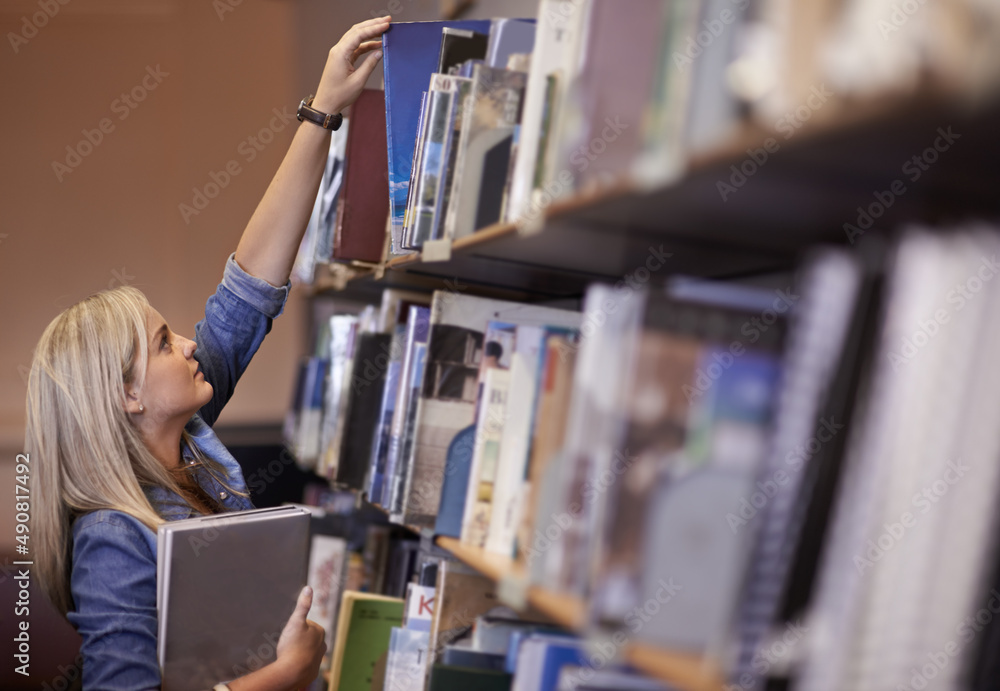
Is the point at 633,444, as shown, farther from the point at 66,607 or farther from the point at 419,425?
the point at 66,607

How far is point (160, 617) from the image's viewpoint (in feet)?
4.18

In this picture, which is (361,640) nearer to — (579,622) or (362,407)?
(362,407)

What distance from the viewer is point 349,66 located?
167cm

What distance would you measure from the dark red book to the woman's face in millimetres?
397

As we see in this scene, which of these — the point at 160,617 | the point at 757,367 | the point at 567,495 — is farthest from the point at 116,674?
the point at 757,367

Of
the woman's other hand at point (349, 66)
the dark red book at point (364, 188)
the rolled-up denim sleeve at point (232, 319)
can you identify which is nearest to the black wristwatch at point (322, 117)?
the woman's other hand at point (349, 66)

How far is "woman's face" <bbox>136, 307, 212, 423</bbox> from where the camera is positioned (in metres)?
1.56

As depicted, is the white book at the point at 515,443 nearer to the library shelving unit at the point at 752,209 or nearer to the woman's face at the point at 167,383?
the library shelving unit at the point at 752,209

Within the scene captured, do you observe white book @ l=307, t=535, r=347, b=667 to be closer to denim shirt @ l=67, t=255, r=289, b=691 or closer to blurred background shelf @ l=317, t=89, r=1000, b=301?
denim shirt @ l=67, t=255, r=289, b=691

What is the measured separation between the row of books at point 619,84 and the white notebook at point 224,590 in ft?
1.75

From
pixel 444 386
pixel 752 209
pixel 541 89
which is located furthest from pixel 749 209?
pixel 444 386

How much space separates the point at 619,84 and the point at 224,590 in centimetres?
100

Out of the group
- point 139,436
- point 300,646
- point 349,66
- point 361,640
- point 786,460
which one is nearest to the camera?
point 786,460

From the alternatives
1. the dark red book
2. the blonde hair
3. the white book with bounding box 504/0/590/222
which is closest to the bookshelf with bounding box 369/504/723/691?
the white book with bounding box 504/0/590/222
